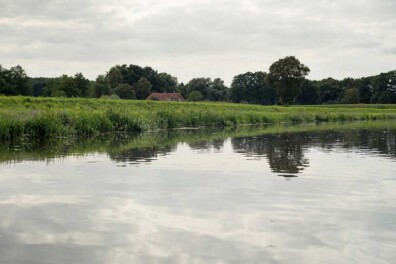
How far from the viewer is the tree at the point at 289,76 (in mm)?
106188

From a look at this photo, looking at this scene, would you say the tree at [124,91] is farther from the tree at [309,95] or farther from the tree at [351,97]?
the tree at [351,97]

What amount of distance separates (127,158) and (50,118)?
1246 cm

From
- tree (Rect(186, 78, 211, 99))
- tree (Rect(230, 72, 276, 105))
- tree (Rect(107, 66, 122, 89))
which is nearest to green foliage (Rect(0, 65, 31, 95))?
tree (Rect(107, 66, 122, 89))

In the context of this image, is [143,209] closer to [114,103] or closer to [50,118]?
[50,118]

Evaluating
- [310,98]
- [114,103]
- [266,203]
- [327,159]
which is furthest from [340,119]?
[310,98]

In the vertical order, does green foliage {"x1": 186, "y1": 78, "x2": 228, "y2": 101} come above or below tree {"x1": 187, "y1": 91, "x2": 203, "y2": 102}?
above

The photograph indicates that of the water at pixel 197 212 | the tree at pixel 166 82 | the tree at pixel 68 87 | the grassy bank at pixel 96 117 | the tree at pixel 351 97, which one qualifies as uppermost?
the tree at pixel 166 82

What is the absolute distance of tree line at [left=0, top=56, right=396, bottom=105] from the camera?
107 metres

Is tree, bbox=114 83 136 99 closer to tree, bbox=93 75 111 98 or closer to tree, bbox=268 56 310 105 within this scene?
tree, bbox=93 75 111 98

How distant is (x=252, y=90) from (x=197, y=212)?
483 feet

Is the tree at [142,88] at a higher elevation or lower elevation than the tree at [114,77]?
lower

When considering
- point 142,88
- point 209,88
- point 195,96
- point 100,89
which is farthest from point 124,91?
point 209,88

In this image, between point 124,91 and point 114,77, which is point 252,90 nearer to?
point 114,77

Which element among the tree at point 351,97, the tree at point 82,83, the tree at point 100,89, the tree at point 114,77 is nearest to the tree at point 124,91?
the tree at point 100,89
